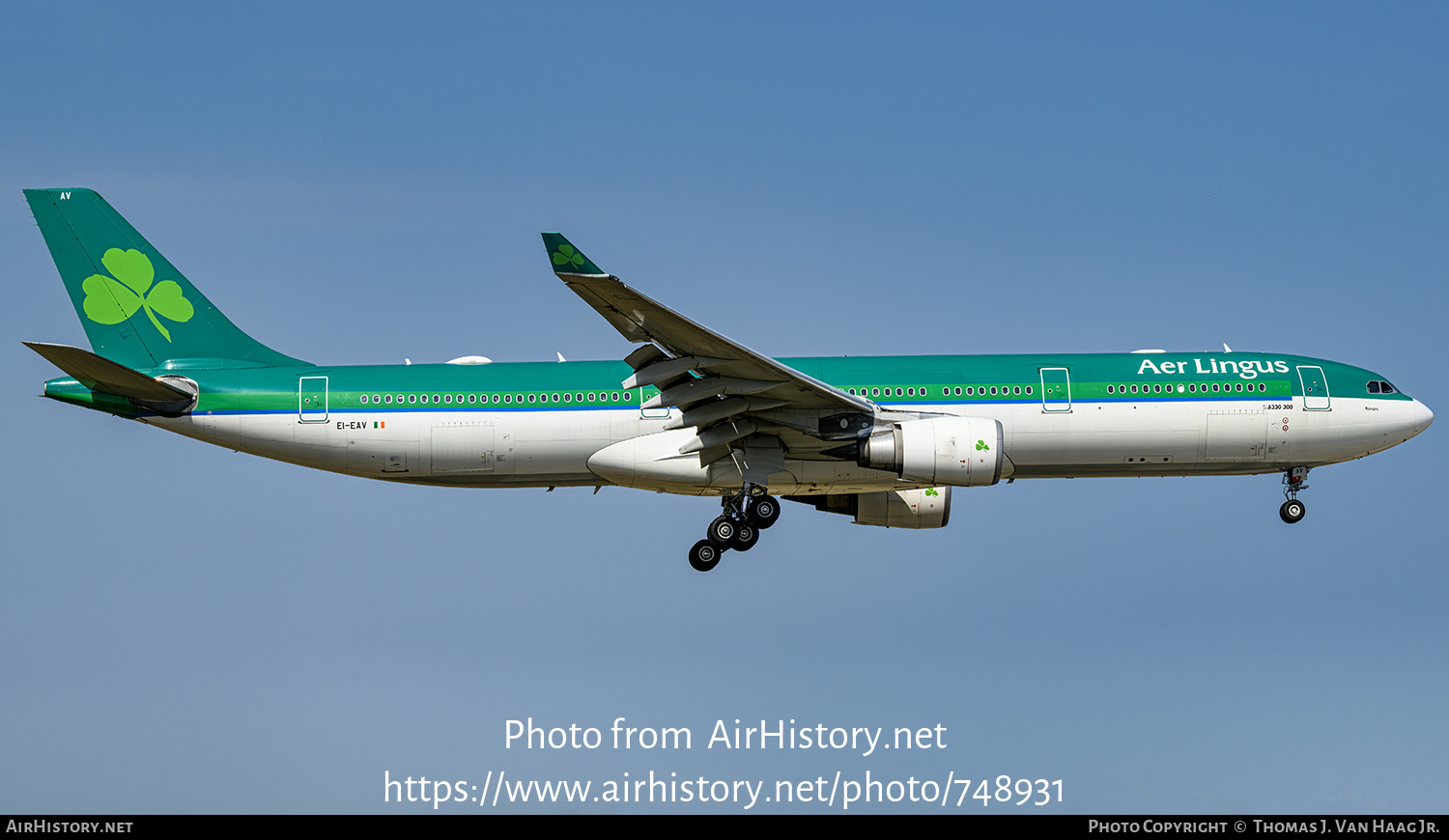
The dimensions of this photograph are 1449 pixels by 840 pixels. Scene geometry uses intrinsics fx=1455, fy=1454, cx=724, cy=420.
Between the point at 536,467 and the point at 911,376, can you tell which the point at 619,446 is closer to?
the point at 536,467

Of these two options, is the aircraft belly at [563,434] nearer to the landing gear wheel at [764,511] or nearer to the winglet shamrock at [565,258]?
the landing gear wheel at [764,511]

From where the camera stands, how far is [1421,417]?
114ft

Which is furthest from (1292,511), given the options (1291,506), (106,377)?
(106,377)

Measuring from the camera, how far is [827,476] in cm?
3297

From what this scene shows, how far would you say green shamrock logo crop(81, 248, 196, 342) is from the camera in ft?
113

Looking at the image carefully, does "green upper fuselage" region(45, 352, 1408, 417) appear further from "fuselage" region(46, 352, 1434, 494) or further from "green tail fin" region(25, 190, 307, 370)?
"green tail fin" region(25, 190, 307, 370)

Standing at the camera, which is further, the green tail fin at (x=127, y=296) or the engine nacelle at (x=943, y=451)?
the green tail fin at (x=127, y=296)

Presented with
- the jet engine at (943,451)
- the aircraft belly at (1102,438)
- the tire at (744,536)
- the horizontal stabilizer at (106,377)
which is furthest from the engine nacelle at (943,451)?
the horizontal stabilizer at (106,377)

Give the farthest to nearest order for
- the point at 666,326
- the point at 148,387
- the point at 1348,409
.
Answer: the point at 1348,409 < the point at 148,387 < the point at 666,326

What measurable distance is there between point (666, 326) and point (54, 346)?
A: 12361 mm

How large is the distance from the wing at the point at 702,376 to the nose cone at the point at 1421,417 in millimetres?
13703

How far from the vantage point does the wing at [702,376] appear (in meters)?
26.6

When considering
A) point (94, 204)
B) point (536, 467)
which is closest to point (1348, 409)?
point (536, 467)

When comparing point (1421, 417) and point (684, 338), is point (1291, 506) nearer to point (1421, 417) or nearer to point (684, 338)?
point (1421, 417)
